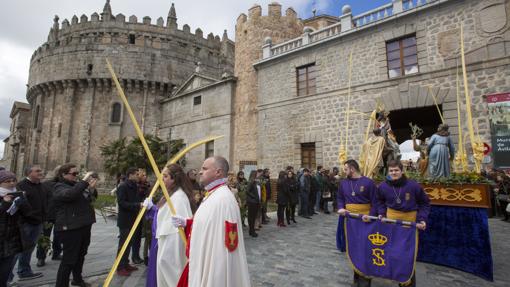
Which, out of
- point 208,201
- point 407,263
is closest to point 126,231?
point 208,201

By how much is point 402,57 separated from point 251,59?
8901mm

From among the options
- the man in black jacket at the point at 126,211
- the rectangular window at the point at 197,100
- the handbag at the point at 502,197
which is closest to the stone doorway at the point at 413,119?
the handbag at the point at 502,197

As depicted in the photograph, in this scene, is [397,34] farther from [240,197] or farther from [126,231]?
[126,231]

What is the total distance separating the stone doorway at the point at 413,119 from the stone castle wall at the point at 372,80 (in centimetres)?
135

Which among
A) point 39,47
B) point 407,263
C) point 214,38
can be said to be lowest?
point 407,263

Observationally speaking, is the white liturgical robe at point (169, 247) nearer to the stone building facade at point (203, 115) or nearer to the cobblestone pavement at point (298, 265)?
the cobblestone pavement at point (298, 265)

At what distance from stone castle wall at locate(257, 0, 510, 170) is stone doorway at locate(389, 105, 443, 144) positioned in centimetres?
135

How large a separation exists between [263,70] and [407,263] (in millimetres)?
14297

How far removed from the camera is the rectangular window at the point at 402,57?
11.6 meters

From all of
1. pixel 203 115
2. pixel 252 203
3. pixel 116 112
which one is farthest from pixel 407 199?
pixel 116 112

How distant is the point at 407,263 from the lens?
3.65 meters

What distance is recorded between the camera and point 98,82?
83.4 ft

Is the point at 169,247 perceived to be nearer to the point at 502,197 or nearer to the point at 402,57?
the point at 502,197

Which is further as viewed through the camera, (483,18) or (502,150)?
(483,18)
